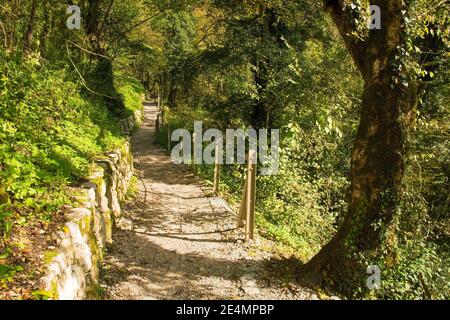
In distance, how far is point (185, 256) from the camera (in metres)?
6.46

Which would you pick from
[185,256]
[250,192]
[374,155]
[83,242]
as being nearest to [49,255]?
[83,242]

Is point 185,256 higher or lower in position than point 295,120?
lower

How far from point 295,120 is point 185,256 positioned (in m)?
4.30

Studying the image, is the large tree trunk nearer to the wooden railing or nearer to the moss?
the wooden railing

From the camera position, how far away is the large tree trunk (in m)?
4.97

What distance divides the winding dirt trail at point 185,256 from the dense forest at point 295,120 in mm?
701

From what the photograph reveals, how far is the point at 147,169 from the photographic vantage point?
13.4 meters

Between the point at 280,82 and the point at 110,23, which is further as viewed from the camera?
the point at 110,23

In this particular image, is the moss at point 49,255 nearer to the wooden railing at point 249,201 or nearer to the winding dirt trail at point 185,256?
the winding dirt trail at point 185,256

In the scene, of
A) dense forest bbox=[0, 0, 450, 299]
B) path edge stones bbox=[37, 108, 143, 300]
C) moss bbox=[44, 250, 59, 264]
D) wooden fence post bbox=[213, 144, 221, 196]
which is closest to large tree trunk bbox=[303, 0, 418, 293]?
dense forest bbox=[0, 0, 450, 299]

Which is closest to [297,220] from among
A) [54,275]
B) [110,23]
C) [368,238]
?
[368,238]

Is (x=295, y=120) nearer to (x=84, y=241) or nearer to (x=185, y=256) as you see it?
(x=185, y=256)
